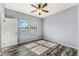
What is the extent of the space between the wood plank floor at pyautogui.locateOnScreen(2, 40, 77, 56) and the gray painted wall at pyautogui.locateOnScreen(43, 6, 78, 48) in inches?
5.3

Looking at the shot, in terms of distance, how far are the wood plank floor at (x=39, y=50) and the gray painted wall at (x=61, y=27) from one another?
0.13 meters

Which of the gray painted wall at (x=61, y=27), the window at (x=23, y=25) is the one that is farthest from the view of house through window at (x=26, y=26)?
the gray painted wall at (x=61, y=27)

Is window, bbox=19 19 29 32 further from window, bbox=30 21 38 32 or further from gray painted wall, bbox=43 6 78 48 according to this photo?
gray painted wall, bbox=43 6 78 48

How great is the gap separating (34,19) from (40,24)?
170 mm

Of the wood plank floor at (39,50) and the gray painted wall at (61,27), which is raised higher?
the gray painted wall at (61,27)

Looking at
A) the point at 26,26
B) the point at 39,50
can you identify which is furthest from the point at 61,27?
the point at 39,50

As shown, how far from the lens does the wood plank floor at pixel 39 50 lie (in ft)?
3.69

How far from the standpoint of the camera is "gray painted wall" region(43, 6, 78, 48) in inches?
43.3

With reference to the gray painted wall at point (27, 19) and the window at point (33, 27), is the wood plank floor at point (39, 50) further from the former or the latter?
the window at point (33, 27)

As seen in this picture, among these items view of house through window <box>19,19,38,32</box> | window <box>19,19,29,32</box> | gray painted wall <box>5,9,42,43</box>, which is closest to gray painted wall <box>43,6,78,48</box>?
gray painted wall <box>5,9,42,43</box>

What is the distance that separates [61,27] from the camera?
124 cm

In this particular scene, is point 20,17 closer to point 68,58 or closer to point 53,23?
point 53,23

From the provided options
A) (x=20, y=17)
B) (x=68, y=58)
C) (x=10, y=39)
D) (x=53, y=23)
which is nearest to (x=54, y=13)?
(x=53, y=23)

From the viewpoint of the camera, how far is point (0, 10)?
0.98 metres
